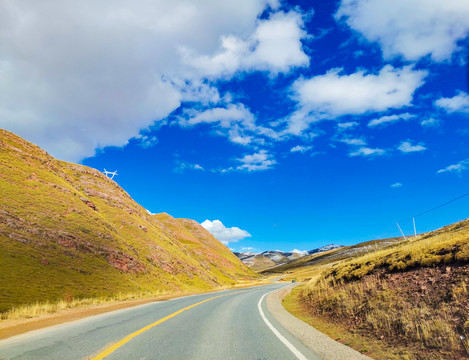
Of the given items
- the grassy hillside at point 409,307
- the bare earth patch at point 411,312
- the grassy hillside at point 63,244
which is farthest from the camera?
the grassy hillside at point 63,244

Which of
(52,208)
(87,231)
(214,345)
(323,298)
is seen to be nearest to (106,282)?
(87,231)

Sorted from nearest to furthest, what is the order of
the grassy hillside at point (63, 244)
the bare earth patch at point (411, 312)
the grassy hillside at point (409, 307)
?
the bare earth patch at point (411, 312)
the grassy hillside at point (409, 307)
the grassy hillside at point (63, 244)

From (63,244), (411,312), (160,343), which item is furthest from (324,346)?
(63,244)

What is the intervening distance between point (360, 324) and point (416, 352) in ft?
9.89

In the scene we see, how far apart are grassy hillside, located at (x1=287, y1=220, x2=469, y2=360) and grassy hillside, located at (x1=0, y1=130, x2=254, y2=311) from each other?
67.6 ft

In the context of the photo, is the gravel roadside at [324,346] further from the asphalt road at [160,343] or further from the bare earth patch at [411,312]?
the bare earth patch at [411,312]

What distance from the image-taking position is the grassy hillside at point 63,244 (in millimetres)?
24220

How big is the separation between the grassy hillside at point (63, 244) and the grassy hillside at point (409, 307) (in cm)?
2061

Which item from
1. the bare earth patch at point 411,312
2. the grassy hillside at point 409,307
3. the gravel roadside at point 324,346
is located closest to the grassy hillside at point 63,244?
the gravel roadside at point 324,346

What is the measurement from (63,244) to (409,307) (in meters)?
35.6

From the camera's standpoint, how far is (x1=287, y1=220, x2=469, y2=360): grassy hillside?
596 centimetres

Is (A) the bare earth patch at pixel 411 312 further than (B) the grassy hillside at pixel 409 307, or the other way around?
(B) the grassy hillside at pixel 409 307

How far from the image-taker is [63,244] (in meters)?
32.1

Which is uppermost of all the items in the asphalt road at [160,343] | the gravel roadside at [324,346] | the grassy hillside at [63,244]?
the grassy hillside at [63,244]
